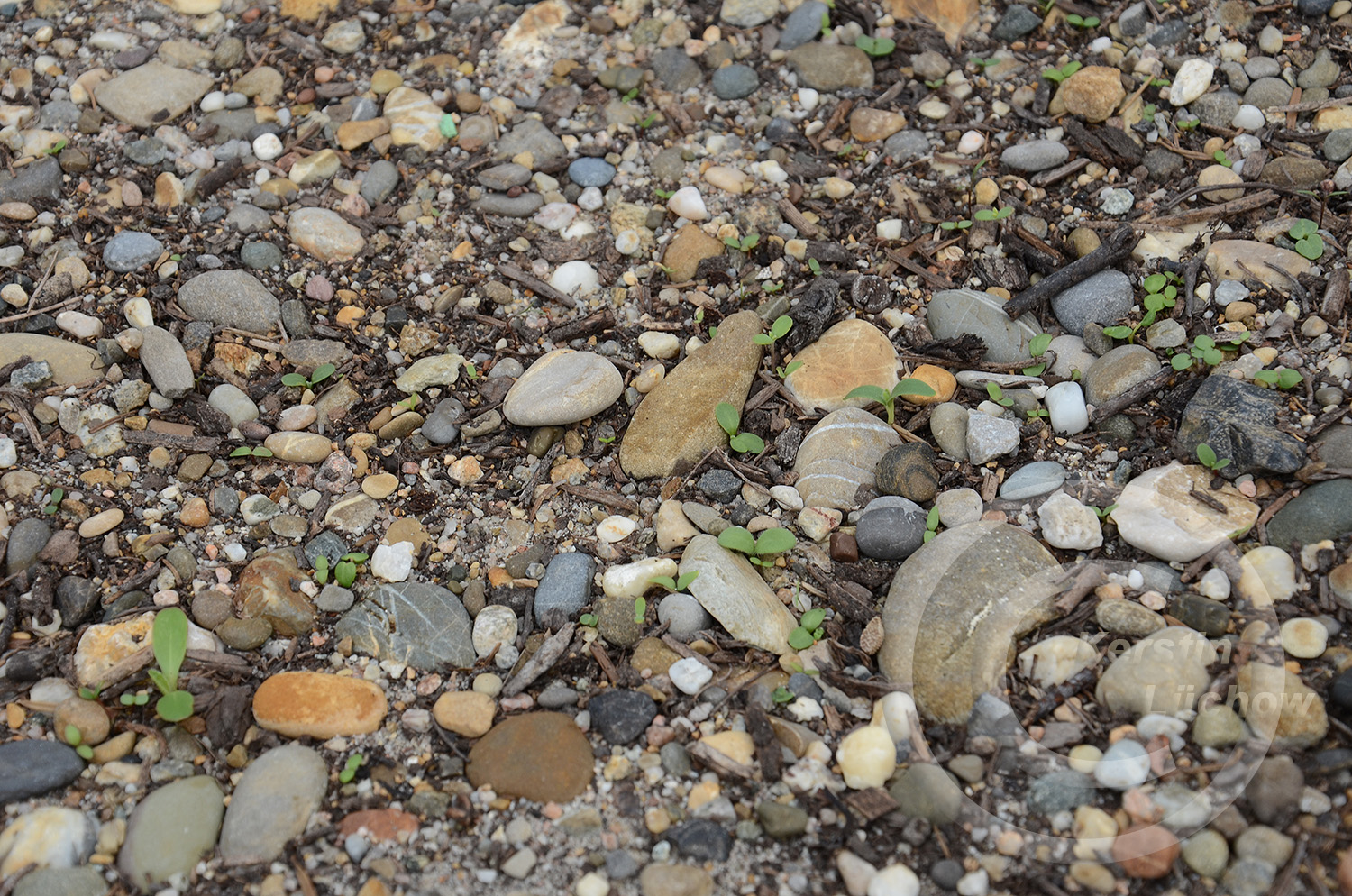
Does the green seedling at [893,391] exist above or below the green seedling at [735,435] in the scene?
above

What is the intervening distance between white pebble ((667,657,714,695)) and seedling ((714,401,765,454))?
827 millimetres

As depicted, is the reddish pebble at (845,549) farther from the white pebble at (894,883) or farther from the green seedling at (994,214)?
the green seedling at (994,214)

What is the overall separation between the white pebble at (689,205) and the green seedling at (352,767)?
244 centimetres

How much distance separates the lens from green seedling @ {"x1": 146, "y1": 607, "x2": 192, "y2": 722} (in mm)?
2533

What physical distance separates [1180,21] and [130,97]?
4.65 metres

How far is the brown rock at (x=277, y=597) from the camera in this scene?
2.81 m

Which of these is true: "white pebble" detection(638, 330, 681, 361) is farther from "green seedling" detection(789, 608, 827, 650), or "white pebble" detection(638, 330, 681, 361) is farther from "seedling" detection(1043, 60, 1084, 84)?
"seedling" detection(1043, 60, 1084, 84)

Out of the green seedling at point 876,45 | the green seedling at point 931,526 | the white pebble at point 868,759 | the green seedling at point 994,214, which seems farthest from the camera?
the green seedling at point 876,45

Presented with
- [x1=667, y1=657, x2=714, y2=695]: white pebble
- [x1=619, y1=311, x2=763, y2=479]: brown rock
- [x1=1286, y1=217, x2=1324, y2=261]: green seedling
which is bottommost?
[x1=667, y1=657, x2=714, y2=695]: white pebble

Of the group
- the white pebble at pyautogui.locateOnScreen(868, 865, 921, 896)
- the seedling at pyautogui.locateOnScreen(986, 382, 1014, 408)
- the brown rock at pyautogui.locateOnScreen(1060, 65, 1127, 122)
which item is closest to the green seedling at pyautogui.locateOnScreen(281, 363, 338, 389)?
the seedling at pyautogui.locateOnScreen(986, 382, 1014, 408)

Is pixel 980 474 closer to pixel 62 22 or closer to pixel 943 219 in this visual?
pixel 943 219

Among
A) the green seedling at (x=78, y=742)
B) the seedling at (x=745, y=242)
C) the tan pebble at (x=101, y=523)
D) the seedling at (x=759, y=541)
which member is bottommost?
the green seedling at (x=78, y=742)

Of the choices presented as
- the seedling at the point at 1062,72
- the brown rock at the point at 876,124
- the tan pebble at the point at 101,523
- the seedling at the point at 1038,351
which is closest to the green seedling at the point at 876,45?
the brown rock at the point at 876,124

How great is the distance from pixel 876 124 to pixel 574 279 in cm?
154
